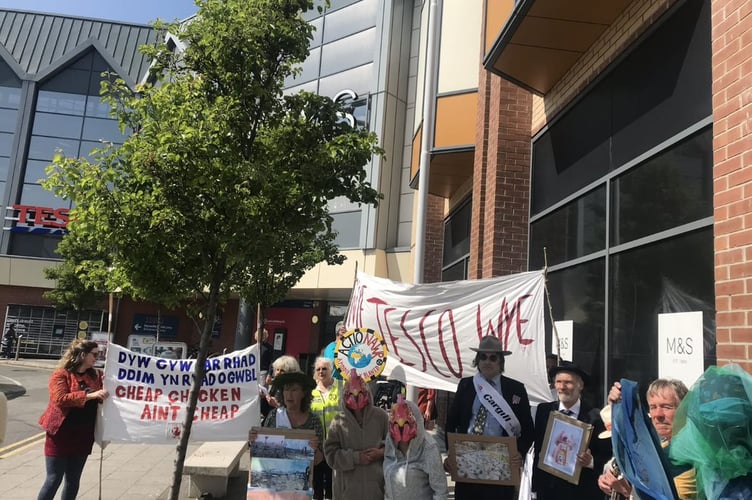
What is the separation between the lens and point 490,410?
4137 mm

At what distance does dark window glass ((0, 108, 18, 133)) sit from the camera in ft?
106

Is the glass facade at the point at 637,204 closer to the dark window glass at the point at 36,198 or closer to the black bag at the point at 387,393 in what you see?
the black bag at the point at 387,393

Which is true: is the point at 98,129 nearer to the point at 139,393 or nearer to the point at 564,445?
the point at 139,393

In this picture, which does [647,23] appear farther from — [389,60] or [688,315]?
[389,60]

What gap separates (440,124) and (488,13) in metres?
2.21

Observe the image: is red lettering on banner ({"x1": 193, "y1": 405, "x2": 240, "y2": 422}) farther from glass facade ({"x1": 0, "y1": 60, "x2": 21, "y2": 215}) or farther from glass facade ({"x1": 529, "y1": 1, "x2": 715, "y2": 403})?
glass facade ({"x1": 0, "y1": 60, "x2": 21, "y2": 215})

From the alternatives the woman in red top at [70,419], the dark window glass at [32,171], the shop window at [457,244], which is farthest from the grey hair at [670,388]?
the dark window glass at [32,171]

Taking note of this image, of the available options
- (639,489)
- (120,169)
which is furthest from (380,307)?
(639,489)

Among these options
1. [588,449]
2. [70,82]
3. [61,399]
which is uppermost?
[70,82]

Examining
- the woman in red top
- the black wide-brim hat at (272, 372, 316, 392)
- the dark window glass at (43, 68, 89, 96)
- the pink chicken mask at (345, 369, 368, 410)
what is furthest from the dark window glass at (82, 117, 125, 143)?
the pink chicken mask at (345, 369, 368, 410)

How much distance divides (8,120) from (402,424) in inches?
1447

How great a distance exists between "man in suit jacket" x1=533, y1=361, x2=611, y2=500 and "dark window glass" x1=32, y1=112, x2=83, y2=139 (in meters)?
34.6

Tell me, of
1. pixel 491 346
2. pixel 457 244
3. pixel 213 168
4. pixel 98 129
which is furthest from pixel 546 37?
pixel 98 129

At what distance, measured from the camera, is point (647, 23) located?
5086 mm
